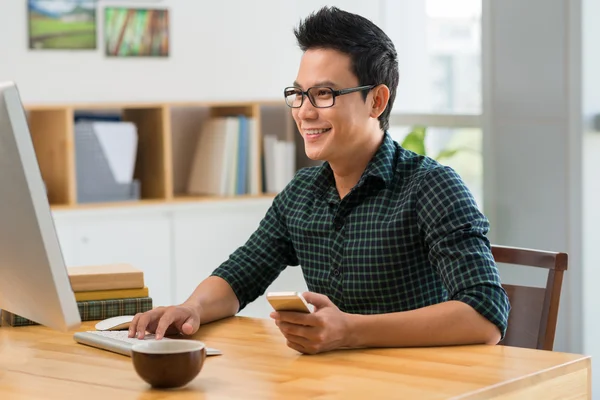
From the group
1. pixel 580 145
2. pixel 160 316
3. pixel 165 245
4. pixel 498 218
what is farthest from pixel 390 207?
pixel 165 245

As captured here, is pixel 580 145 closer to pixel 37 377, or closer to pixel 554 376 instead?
pixel 554 376

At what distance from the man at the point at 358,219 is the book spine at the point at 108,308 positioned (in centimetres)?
15

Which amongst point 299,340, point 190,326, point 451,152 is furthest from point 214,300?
point 451,152

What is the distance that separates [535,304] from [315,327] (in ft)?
1.98

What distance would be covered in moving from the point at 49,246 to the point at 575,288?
229cm

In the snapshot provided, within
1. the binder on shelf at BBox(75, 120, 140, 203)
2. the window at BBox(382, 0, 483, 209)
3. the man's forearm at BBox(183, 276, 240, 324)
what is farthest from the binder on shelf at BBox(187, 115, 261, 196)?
the man's forearm at BBox(183, 276, 240, 324)

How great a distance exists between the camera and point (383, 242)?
6.77 ft

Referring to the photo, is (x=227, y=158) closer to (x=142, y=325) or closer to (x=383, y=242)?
(x=383, y=242)

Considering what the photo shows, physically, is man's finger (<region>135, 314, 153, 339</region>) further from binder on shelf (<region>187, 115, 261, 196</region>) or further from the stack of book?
binder on shelf (<region>187, 115, 261, 196</region>)

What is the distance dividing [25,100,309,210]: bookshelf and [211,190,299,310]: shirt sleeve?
5.64 ft

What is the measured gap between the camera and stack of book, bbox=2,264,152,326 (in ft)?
7.02

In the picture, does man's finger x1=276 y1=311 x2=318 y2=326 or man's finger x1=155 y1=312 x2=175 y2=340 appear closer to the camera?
man's finger x1=276 y1=311 x2=318 y2=326

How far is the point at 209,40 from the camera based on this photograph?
418 cm

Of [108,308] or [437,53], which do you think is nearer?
[108,308]
